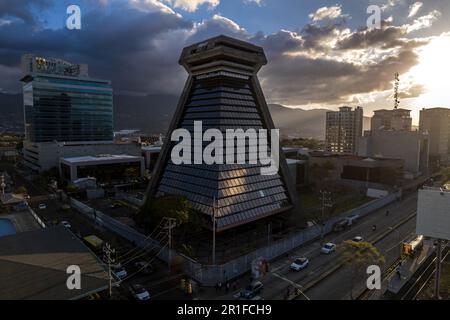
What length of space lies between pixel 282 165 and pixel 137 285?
3893cm

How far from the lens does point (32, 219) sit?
2287 inches

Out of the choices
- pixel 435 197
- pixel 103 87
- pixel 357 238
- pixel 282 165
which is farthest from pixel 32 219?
pixel 103 87

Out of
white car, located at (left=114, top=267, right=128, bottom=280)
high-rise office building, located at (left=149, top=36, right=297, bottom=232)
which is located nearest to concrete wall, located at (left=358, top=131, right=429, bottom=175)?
high-rise office building, located at (left=149, top=36, right=297, bottom=232)

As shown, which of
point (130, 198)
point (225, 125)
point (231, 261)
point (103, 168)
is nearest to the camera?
point (231, 261)

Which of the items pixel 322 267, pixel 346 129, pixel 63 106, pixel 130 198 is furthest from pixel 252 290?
pixel 346 129

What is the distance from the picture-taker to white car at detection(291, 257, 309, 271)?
38938 millimetres

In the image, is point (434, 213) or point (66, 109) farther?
point (66, 109)

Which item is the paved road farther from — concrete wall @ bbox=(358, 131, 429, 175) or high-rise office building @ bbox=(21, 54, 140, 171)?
high-rise office building @ bbox=(21, 54, 140, 171)

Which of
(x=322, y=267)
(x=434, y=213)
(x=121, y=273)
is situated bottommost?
(x=322, y=267)

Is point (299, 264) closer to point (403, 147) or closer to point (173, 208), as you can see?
point (173, 208)

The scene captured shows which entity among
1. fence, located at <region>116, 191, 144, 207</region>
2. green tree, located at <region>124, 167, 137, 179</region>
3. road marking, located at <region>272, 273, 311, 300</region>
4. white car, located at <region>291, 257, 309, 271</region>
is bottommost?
road marking, located at <region>272, 273, 311, 300</region>

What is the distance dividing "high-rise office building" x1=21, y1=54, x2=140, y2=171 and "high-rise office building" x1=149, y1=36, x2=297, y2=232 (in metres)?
67.0

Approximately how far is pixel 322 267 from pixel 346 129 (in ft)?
555

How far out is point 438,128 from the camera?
189750mm
